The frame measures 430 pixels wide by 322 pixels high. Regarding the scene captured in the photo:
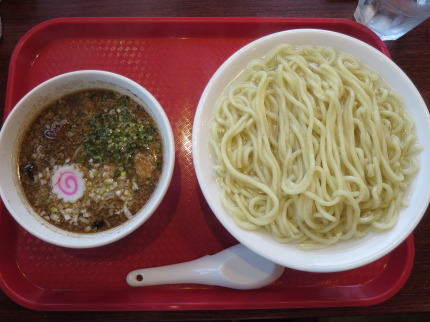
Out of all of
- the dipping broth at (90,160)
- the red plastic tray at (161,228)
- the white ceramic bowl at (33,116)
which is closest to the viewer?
the white ceramic bowl at (33,116)

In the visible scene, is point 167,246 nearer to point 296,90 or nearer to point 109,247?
point 109,247

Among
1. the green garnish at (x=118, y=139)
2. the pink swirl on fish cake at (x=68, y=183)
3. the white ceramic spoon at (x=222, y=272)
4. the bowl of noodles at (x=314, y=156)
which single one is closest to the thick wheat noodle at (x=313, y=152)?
the bowl of noodles at (x=314, y=156)

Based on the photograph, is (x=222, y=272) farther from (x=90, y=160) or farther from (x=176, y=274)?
(x=90, y=160)

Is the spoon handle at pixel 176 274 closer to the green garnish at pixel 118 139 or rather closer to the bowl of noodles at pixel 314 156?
the bowl of noodles at pixel 314 156

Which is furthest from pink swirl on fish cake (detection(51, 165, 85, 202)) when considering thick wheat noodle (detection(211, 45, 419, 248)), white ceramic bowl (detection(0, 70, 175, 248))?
thick wheat noodle (detection(211, 45, 419, 248))

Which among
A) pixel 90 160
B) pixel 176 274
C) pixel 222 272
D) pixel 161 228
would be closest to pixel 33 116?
pixel 90 160
